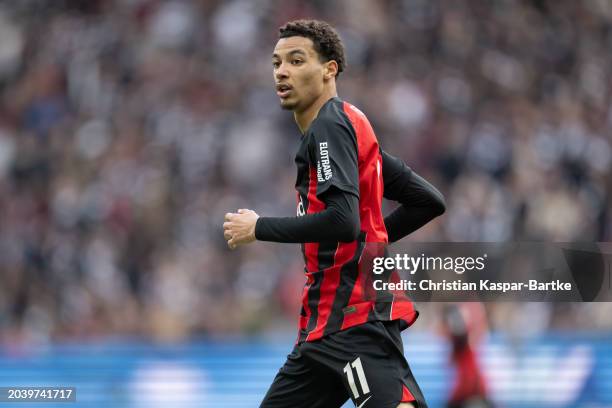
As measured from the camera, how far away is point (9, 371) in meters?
9.06

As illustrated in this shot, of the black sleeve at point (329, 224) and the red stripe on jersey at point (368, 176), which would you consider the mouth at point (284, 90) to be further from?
the black sleeve at point (329, 224)

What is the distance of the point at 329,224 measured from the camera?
405 centimetres

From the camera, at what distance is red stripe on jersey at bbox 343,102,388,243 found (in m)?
4.26

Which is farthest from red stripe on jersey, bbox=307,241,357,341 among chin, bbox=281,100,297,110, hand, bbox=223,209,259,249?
chin, bbox=281,100,297,110

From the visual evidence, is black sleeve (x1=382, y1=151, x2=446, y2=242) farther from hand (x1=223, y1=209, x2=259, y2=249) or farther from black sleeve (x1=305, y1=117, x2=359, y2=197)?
hand (x1=223, y1=209, x2=259, y2=249)

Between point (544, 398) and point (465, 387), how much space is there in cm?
116

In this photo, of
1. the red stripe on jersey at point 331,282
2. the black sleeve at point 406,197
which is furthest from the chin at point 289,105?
the red stripe on jersey at point 331,282

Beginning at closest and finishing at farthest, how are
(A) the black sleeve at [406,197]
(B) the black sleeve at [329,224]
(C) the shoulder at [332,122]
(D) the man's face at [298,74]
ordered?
(B) the black sleeve at [329,224] → (C) the shoulder at [332,122] → (D) the man's face at [298,74] → (A) the black sleeve at [406,197]

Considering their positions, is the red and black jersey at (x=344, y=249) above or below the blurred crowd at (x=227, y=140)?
below

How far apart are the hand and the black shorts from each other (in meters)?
0.49

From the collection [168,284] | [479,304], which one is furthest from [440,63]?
[479,304]

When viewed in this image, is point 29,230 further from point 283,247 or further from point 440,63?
point 440,63

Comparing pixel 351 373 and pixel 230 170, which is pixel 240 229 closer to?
pixel 351 373

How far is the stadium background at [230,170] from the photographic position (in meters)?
9.43
